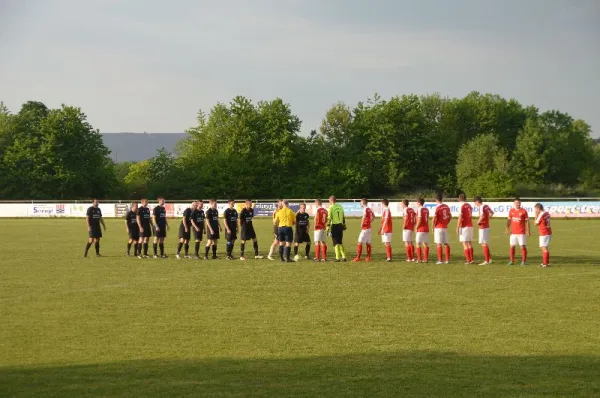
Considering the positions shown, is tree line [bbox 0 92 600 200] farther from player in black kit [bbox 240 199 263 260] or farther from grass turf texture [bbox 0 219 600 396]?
grass turf texture [bbox 0 219 600 396]

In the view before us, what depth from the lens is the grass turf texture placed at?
8445mm

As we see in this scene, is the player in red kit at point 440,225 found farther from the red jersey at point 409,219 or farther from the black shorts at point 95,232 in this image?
the black shorts at point 95,232

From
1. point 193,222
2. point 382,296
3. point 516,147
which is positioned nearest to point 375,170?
point 516,147

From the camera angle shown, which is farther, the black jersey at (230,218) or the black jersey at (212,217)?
the black jersey at (212,217)

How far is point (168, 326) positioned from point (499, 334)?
492 cm

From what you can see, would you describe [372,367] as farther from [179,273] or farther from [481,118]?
[481,118]

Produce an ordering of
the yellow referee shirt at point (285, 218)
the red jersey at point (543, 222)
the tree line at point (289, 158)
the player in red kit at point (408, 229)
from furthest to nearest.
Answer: the tree line at point (289, 158), the yellow referee shirt at point (285, 218), the player in red kit at point (408, 229), the red jersey at point (543, 222)

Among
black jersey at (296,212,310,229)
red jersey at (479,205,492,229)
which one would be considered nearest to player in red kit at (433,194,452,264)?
red jersey at (479,205,492,229)

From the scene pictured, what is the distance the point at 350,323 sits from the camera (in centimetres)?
1199

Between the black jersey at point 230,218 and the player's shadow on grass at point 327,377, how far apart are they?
1441cm

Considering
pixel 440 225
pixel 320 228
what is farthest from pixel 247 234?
pixel 440 225

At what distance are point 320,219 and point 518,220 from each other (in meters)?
5.69

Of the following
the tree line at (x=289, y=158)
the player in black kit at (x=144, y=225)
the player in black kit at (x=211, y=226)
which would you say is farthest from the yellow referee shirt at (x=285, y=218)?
the tree line at (x=289, y=158)

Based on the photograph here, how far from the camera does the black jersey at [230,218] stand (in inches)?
938
